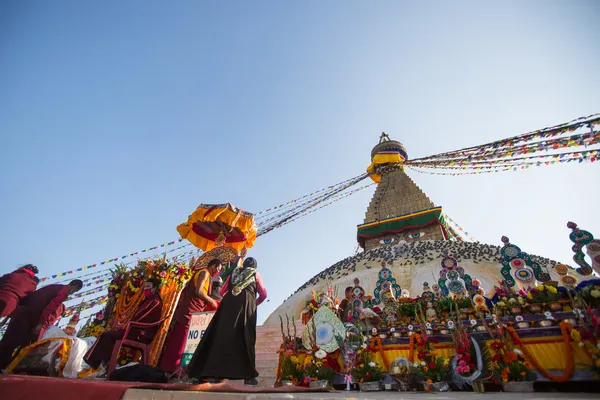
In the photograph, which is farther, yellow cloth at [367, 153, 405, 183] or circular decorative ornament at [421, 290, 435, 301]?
yellow cloth at [367, 153, 405, 183]

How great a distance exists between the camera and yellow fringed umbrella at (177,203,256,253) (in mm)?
11438

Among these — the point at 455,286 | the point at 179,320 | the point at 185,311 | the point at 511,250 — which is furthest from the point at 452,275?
the point at 179,320

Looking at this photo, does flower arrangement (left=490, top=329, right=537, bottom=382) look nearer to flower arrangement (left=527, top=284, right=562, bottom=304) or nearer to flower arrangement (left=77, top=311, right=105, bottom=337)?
flower arrangement (left=527, top=284, right=562, bottom=304)

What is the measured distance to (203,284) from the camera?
626cm

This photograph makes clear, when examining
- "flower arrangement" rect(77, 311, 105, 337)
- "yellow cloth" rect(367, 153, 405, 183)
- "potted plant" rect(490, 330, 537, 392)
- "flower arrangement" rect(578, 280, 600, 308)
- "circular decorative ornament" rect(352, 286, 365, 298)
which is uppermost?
"yellow cloth" rect(367, 153, 405, 183)

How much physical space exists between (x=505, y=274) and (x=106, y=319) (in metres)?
9.82

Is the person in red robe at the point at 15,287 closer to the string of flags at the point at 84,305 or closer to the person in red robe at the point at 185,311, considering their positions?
the person in red robe at the point at 185,311

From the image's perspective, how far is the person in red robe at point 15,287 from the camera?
571 cm

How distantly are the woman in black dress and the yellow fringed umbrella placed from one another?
6438mm

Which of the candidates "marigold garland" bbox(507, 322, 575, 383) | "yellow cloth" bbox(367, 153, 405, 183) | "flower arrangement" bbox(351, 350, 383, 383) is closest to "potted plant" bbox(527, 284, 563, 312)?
"marigold garland" bbox(507, 322, 575, 383)

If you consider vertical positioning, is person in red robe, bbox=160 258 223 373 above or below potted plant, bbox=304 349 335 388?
above

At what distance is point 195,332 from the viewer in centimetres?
570

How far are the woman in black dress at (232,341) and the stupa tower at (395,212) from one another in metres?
17.8

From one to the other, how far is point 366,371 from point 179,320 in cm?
384
